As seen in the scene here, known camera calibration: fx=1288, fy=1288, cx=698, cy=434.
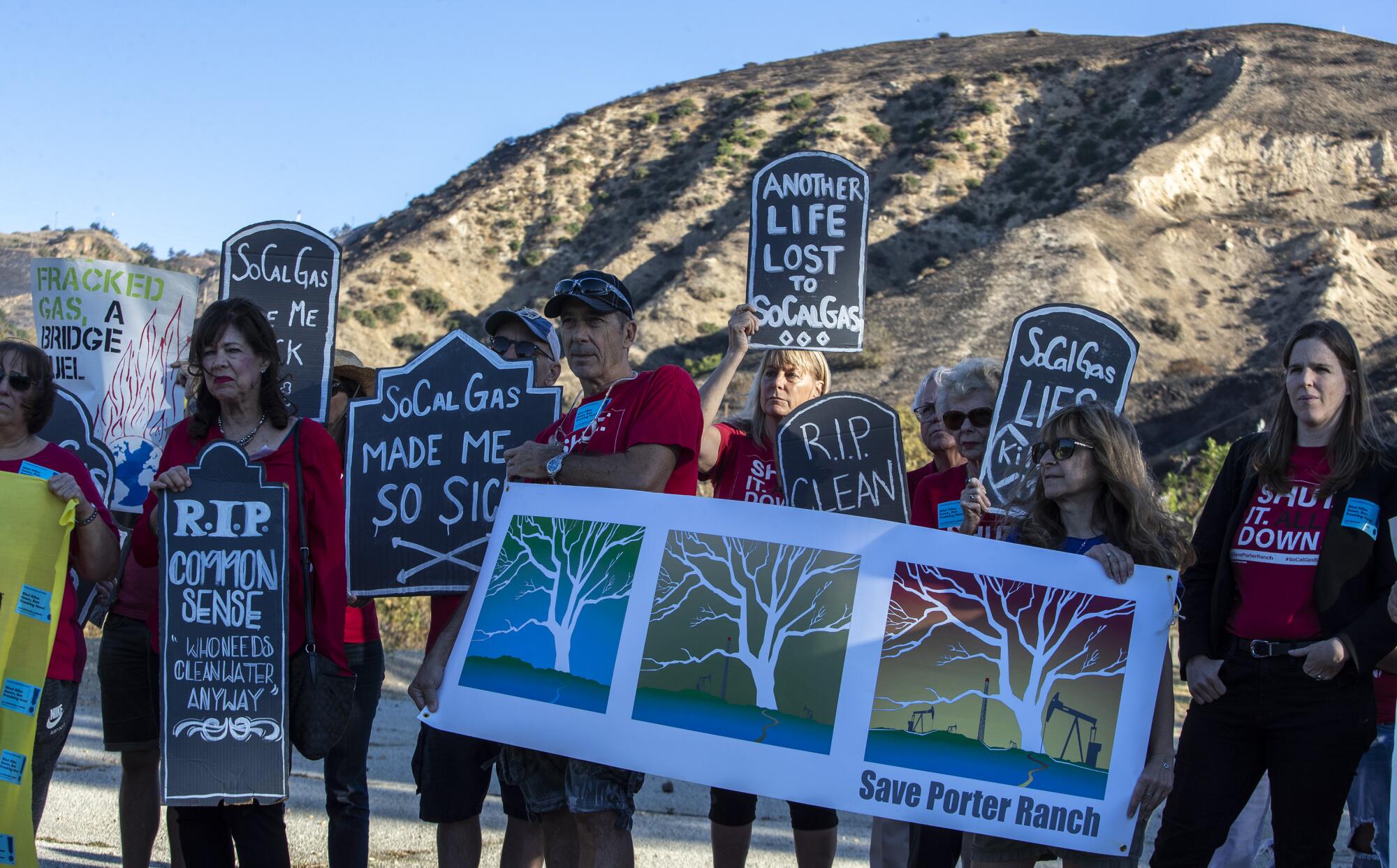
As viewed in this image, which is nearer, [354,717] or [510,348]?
[354,717]

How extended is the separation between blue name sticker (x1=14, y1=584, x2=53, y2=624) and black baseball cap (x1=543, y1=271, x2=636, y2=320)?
1765 mm

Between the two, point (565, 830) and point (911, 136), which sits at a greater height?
point (911, 136)

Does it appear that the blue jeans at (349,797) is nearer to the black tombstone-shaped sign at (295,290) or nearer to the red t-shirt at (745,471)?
the black tombstone-shaped sign at (295,290)

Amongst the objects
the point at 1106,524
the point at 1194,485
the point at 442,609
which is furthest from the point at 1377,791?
the point at 1194,485

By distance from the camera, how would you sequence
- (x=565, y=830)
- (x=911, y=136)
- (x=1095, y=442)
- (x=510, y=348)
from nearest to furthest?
(x=1095, y=442)
(x=565, y=830)
(x=510, y=348)
(x=911, y=136)

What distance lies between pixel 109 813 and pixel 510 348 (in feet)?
9.76

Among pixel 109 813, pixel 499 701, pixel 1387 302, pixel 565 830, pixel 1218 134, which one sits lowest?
pixel 109 813

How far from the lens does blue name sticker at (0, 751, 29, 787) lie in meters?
3.80

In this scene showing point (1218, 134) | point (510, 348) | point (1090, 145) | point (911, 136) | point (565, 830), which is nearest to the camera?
point (565, 830)

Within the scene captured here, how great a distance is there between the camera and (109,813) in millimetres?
5805

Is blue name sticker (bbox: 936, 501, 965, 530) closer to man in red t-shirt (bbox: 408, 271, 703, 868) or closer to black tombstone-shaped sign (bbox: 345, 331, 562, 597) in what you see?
man in red t-shirt (bbox: 408, 271, 703, 868)

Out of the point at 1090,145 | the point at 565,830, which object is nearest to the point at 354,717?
the point at 565,830

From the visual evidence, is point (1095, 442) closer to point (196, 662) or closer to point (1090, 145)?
point (196, 662)

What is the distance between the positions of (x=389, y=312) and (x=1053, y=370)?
45123 mm
